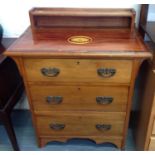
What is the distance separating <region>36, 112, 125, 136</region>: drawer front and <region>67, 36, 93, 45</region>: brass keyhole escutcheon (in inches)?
17.2

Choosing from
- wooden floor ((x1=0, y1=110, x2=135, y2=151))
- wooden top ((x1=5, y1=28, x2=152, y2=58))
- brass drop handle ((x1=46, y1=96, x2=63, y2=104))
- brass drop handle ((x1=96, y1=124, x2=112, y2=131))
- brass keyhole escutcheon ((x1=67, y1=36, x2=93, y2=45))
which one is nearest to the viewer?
wooden top ((x1=5, y1=28, x2=152, y2=58))

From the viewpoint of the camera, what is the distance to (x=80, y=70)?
1.04m

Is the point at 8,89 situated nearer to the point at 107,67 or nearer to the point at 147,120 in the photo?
the point at 107,67

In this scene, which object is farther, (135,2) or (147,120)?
(135,2)

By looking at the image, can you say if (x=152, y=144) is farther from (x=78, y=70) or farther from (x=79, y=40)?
(x=79, y=40)

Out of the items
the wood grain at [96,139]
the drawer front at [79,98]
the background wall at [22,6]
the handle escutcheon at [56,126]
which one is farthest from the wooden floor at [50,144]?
the background wall at [22,6]

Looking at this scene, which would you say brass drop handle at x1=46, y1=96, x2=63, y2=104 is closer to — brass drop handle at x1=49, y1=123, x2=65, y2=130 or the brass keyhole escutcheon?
brass drop handle at x1=49, y1=123, x2=65, y2=130

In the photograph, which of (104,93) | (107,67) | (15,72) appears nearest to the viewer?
(107,67)

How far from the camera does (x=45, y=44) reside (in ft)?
3.43

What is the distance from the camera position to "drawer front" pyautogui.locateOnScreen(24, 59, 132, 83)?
102 centimetres

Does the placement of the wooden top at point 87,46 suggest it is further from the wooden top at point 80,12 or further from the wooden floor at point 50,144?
the wooden floor at point 50,144

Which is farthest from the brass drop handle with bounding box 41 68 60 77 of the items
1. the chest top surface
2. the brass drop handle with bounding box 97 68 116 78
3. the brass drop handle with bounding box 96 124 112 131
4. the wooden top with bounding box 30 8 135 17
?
the brass drop handle with bounding box 96 124 112 131

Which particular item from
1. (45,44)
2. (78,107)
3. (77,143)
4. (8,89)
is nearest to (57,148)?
(77,143)

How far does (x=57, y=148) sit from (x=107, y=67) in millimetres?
765
